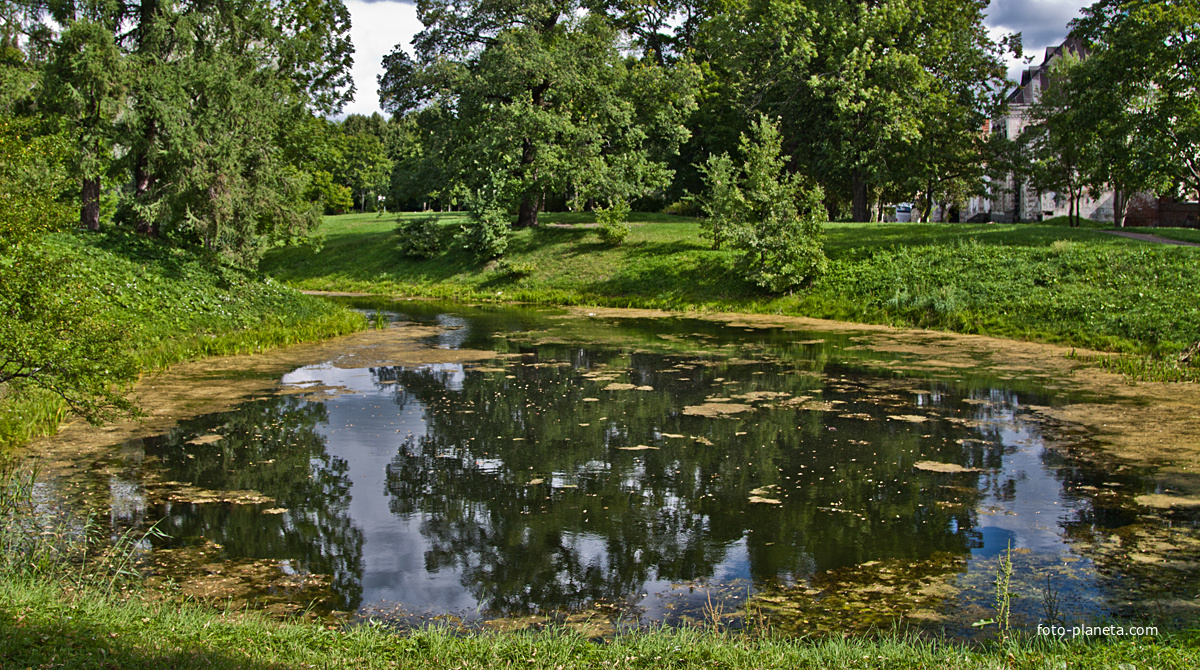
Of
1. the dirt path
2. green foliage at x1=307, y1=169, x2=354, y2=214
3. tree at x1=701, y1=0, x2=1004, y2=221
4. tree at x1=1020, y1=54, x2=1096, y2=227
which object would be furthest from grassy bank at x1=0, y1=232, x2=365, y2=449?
tree at x1=1020, y1=54, x2=1096, y2=227

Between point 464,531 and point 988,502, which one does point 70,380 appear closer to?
point 464,531

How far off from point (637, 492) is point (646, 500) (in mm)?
288

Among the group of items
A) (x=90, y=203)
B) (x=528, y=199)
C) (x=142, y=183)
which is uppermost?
(x=528, y=199)

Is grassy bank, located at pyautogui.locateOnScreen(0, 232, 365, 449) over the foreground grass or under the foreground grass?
over

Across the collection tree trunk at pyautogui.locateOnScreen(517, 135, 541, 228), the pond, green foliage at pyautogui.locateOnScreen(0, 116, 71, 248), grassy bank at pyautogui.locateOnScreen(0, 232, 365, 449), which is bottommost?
the pond

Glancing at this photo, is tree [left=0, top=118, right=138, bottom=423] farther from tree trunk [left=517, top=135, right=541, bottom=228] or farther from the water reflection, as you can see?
tree trunk [left=517, top=135, right=541, bottom=228]

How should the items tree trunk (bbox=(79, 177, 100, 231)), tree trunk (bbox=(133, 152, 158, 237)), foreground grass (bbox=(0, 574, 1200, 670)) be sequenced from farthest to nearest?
tree trunk (bbox=(133, 152, 158, 237))
tree trunk (bbox=(79, 177, 100, 231))
foreground grass (bbox=(0, 574, 1200, 670))

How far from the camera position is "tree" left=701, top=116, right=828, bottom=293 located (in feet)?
92.7

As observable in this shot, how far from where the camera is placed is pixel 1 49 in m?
24.3

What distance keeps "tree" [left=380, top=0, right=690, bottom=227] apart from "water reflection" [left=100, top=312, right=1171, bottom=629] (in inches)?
829

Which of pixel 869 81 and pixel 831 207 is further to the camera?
pixel 831 207

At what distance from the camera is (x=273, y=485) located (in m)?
9.86

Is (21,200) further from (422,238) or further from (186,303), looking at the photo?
(422,238)

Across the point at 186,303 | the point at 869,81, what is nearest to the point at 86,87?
the point at 186,303
